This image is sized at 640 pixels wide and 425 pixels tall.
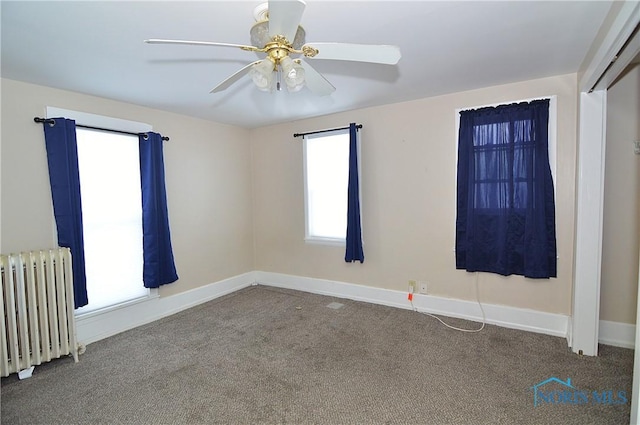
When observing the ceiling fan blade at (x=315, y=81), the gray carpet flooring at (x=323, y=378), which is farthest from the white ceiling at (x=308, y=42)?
the gray carpet flooring at (x=323, y=378)

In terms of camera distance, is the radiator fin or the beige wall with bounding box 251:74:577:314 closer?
the radiator fin

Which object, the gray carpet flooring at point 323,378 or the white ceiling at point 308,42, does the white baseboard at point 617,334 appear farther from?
the white ceiling at point 308,42

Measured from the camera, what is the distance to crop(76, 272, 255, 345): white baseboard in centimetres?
302

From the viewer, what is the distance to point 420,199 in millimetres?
3543

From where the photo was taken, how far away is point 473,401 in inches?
80.8

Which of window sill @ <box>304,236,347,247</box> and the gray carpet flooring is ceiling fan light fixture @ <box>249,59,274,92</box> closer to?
the gray carpet flooring

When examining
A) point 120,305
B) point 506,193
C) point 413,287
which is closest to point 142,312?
point 120,305

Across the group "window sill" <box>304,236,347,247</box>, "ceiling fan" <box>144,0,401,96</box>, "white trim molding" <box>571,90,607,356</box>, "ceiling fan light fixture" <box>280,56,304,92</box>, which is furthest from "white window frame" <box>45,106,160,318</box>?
"white trim molding" <box>571,90,607,356</box>

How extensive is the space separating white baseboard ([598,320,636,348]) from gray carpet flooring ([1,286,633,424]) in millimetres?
115

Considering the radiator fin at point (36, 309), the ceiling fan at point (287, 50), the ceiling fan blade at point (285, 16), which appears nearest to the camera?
the ceiling fan blade at point (285, 16)

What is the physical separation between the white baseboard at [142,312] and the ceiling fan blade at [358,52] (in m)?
3.20

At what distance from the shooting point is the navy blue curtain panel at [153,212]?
342 cm

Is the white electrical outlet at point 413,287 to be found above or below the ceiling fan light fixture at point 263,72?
below

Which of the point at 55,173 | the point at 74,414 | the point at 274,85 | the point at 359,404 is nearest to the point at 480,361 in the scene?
the point at 359,404
